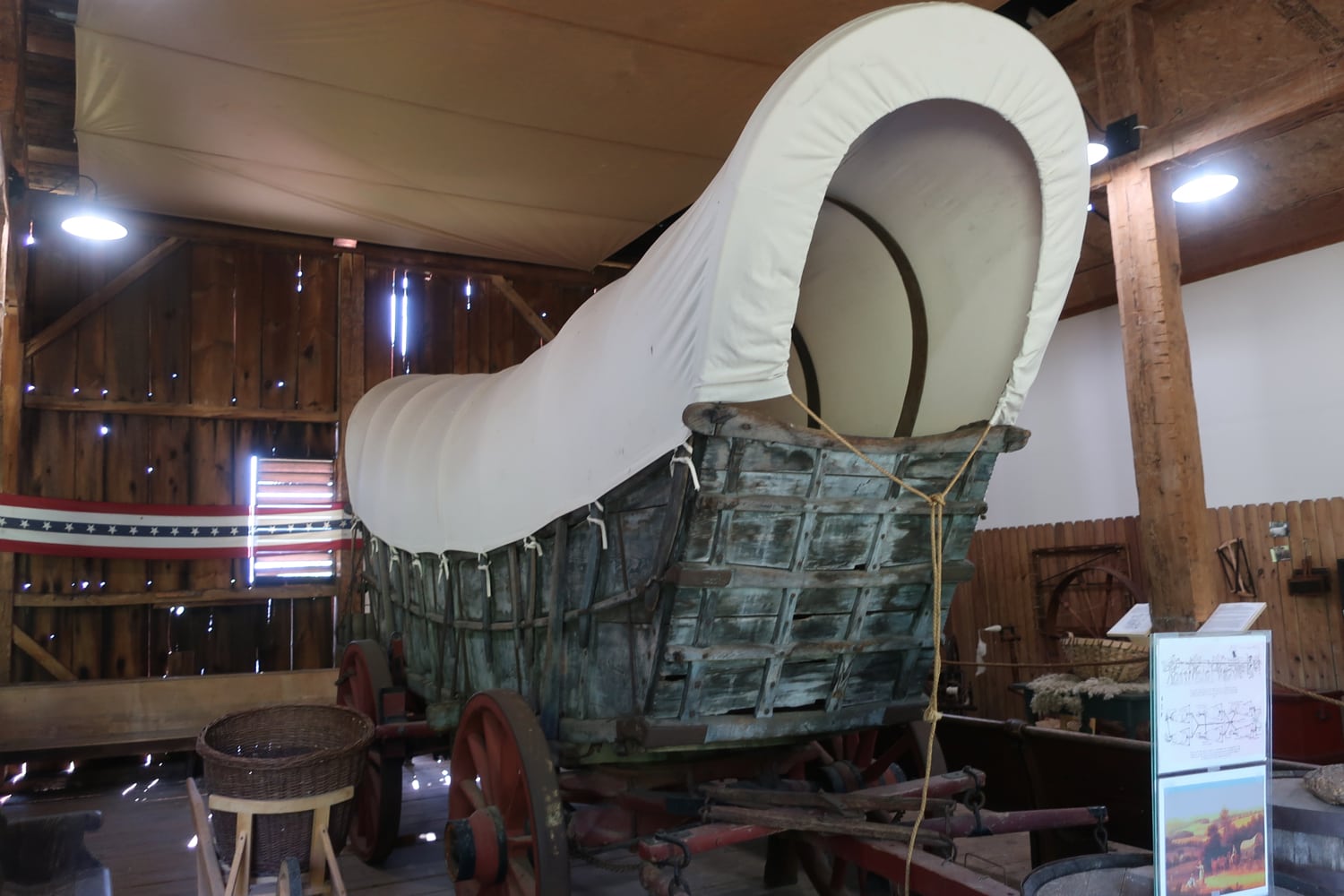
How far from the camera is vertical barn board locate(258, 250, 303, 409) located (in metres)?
7.33

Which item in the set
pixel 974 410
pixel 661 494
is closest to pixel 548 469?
pixel 661 494

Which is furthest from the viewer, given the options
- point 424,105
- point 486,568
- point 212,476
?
point 212,476

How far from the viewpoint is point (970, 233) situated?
9.32ft

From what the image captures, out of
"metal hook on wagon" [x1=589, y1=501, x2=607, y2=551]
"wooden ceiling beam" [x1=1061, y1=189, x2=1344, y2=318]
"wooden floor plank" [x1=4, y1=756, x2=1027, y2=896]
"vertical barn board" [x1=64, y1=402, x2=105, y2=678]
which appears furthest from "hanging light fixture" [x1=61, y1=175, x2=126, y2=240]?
"wooden ceiling beam" [x1=1061, y1=189, x2=1344, y2=318]

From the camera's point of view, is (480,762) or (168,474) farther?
(168,474)

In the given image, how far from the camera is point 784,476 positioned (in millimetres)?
2572

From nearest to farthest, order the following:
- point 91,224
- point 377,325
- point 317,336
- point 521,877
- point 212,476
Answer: point 521,877
point 91,224
point 212,476
point 317,336
point 377,325

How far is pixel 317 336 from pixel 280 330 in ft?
0.92

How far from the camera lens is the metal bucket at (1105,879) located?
2018 millimetres

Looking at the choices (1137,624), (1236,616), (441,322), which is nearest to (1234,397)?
(1137,624)

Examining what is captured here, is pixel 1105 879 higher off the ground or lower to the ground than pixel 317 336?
lower

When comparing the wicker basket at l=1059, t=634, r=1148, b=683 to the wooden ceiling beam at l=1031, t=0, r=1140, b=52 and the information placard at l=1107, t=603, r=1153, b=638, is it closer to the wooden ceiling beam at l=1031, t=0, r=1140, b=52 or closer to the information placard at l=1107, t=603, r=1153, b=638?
the information placard at l=1107, t=603, r=1153, b=638

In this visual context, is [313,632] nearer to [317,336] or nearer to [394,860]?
[317,336]

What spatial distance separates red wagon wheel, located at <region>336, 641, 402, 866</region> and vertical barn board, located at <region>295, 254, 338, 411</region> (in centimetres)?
325
